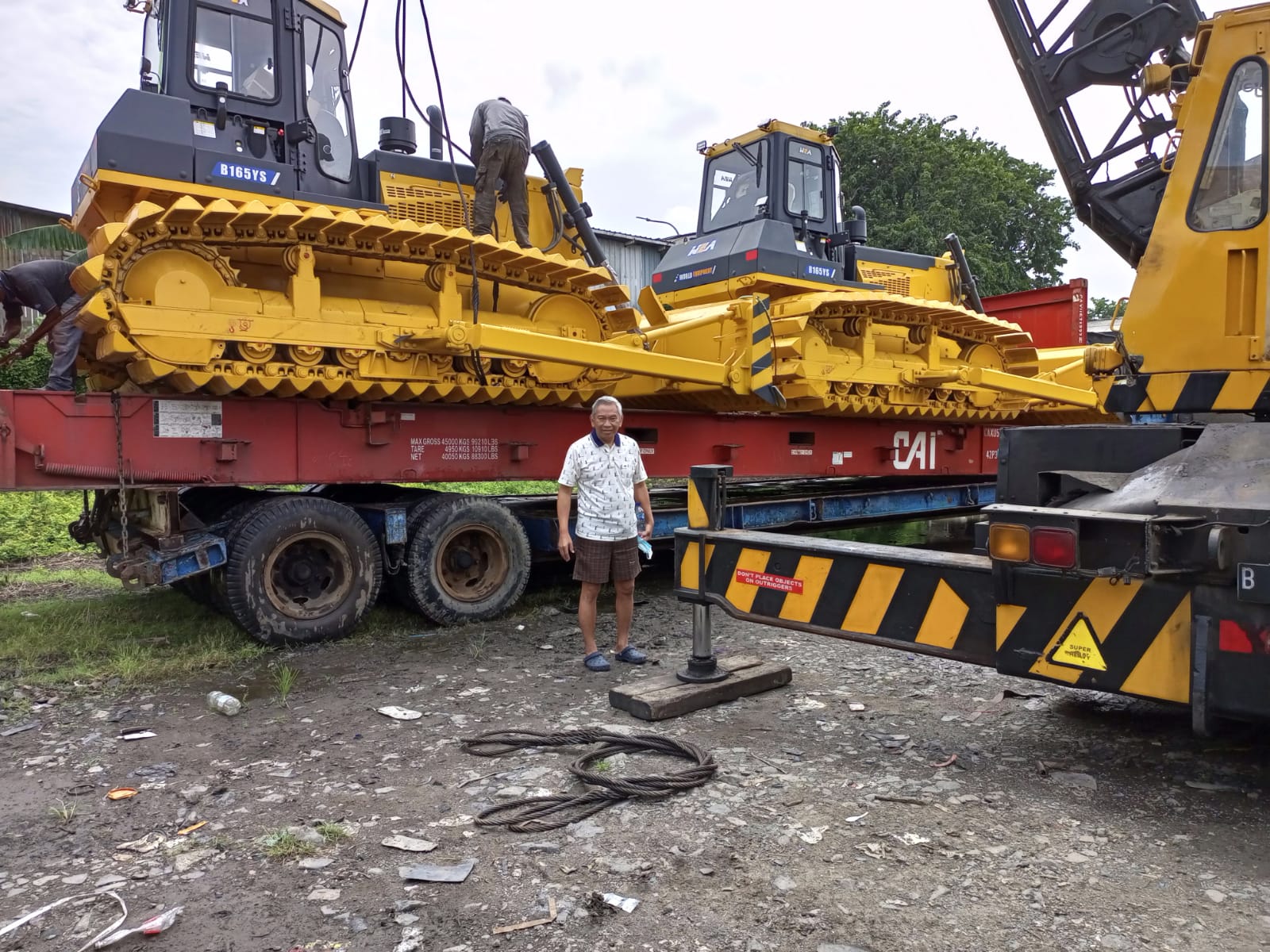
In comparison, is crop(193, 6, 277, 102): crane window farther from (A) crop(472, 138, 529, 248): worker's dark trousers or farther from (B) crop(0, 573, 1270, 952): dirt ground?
(B) crop(0, 573, 1270, 952): dirt ground

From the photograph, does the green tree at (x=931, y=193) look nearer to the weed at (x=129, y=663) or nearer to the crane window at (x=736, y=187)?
the crane window at (x=736, y=187)

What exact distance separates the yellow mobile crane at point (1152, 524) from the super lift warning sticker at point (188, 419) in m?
2.88

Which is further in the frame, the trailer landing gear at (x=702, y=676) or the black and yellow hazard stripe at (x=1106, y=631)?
the trailer landing gear at (x=702, y=676)

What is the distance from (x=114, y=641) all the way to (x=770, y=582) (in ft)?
13.4

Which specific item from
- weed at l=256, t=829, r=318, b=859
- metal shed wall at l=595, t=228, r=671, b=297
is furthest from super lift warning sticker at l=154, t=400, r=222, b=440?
metal shed wall at l=595, t=228, r=671, b=297

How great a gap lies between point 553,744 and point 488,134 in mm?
4285

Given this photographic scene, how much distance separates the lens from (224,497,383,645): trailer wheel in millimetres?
5246

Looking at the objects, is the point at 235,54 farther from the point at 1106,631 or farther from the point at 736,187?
the point at 1106,631

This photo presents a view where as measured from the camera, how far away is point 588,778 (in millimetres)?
3383

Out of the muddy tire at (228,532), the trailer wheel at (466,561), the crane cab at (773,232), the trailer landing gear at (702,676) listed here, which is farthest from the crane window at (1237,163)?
the muddy tire at (228,532)

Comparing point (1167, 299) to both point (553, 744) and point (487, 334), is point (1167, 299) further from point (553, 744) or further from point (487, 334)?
point (487, 334)

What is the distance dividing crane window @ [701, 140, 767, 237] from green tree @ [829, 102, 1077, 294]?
21.8 meters

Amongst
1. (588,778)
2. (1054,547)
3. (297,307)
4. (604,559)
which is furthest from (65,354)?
(1054,547)

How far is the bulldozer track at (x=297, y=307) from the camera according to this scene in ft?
15.8
